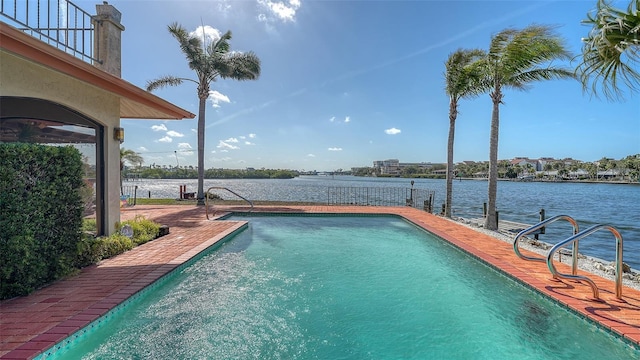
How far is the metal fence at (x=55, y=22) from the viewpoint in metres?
3.98

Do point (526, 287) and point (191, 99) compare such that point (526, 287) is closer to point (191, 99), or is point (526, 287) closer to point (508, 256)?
point (508, 256)

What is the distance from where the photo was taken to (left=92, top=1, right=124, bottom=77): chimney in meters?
6.13

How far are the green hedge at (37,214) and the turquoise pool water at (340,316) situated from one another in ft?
4.03

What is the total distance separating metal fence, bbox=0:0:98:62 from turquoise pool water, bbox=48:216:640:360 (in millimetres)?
4184

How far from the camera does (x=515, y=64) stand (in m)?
8.91

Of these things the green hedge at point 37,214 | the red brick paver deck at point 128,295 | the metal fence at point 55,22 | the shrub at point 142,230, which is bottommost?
the red brick paver deck at point 128,295

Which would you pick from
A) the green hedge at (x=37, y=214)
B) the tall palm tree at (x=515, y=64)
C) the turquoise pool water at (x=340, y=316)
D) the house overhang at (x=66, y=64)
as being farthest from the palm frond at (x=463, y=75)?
the green hedge at (x=37, y=214)

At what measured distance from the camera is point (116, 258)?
521cm

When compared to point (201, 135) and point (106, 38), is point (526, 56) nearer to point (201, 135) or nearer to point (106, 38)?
point (106, 38)

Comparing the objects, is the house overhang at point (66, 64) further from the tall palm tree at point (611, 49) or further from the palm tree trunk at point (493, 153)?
the palm tree trunk at point (493, 153)

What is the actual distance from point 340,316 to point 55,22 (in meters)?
6.53

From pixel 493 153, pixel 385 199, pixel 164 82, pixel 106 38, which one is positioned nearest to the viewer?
pixel 106 38

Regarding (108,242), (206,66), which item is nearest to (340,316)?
(108,242)

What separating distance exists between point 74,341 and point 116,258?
2.65m
